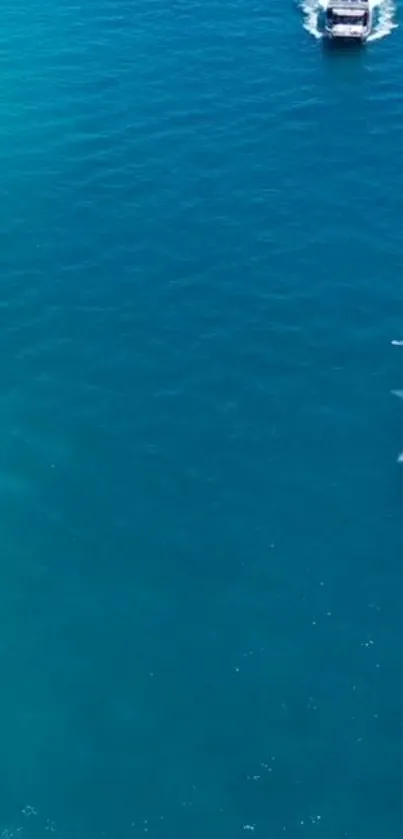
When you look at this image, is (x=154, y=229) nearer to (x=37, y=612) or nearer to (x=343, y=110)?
(x=343, y=110)

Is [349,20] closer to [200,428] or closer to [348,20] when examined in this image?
[348,20]

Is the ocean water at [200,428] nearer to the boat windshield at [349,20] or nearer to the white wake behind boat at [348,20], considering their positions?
the white wake behind boat at [348,20]

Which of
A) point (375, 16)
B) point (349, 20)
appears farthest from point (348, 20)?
point (375, 16)

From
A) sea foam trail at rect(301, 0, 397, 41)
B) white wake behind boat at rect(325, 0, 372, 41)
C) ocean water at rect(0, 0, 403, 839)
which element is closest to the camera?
ocean water at rect(0, 0, 403, 839)

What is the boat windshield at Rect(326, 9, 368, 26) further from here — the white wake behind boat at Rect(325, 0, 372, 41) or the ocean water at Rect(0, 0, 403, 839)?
the ocean water at Rect(0, 0, 403, 839)

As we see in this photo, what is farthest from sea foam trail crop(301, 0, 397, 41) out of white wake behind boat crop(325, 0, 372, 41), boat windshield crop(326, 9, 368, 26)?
boat windshield crop(326, 9, 368, 26)

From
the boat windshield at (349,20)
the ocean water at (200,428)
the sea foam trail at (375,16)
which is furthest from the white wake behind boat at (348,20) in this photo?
the sea foam trail at (375,16)

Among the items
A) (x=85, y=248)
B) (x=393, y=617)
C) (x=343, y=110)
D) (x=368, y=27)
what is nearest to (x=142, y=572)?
(x=393, y=617)
